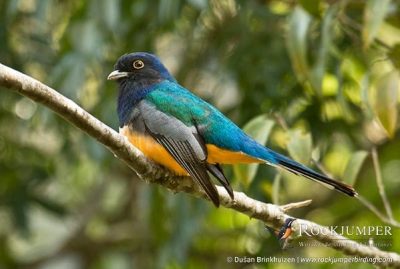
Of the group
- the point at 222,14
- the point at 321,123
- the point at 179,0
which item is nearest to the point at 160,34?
the point at 222,14

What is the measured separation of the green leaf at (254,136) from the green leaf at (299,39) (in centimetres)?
46

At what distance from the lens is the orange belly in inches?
180

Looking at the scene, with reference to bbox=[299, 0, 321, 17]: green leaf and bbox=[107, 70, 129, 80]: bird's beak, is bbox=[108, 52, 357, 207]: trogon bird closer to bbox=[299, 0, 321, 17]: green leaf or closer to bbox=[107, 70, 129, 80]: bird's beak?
bbox=[107, 70, 129, 80]: bird's beak

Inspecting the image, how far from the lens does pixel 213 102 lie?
22.1ft

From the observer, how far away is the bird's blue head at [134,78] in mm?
5059

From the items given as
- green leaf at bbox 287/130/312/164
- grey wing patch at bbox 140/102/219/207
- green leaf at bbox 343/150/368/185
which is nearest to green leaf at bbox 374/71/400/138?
green leaf at bbox 343/150/368/185

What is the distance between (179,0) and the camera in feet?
19.2

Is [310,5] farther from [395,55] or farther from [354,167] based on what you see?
[354,167]

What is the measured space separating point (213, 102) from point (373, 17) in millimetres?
1966

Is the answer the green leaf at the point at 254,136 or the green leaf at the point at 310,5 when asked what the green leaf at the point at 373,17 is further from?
the green leaf at the point at 254,136

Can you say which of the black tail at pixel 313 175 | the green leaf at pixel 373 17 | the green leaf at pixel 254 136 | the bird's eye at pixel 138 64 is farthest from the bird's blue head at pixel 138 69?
the green leaf at pixel 373 17

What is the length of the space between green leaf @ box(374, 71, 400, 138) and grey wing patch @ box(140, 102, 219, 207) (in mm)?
953

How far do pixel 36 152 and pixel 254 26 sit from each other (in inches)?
Answer: 88.6

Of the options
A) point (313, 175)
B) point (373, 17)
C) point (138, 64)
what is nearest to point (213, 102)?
point (138, 64)
